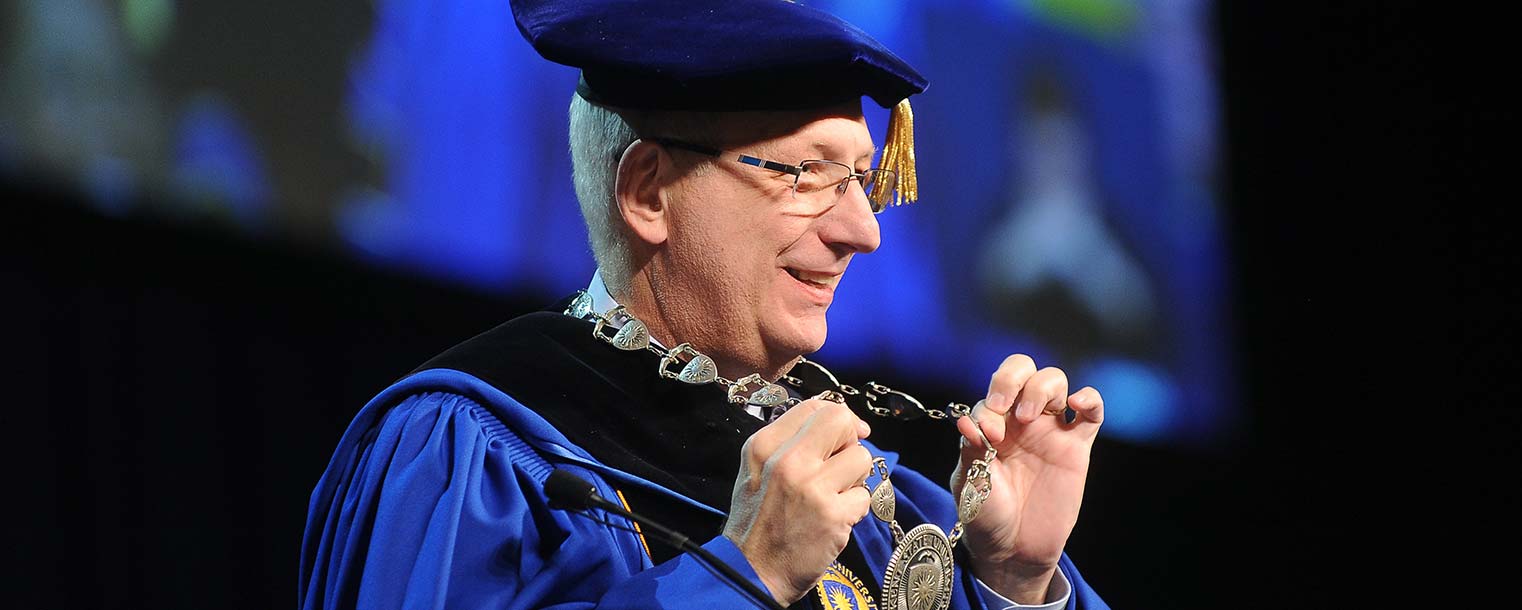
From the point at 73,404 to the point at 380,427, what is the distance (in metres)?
0.59

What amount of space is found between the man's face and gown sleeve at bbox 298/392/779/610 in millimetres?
305

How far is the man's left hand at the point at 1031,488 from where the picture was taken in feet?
6.35

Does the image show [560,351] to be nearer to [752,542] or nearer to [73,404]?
[752,542]

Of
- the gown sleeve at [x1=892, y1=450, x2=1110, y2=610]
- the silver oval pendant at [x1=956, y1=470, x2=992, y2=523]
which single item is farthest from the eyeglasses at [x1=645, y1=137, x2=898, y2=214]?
the gown sleeve at [x1=892, y1=450, x2=1110, y2=610]

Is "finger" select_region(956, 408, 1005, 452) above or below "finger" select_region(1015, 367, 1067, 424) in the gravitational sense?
below

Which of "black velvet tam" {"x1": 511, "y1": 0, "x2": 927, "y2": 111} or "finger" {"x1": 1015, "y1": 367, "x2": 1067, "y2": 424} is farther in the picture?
"finger" {"x1": 1015, "y1": 367, "x2": 1067, "y2": 424}

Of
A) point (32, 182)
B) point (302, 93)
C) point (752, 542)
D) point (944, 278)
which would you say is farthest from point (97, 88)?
point (944, 278)

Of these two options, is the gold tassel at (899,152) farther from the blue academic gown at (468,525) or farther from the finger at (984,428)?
the blue academic gown at (468,525)

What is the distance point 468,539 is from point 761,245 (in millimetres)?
528

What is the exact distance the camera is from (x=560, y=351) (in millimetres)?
1808

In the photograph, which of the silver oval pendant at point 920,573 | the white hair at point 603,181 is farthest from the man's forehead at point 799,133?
the silver oval pendant at point 920,573

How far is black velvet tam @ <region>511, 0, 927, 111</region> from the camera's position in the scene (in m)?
1.72

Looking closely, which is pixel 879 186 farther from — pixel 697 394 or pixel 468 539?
pixel 468 539

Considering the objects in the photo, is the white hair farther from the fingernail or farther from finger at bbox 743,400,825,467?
the fingernail
